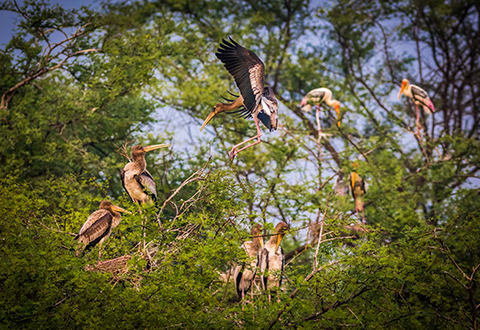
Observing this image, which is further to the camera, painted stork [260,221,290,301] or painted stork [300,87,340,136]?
painted stork [300,87,340,136]

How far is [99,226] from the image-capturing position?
562cm

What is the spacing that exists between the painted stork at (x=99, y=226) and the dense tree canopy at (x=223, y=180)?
16 centimetres

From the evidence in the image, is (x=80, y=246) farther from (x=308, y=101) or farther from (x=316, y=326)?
(x=308, y=101)

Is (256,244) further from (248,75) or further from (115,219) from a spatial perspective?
(248,75)

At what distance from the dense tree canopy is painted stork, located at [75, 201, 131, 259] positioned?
0.52ft

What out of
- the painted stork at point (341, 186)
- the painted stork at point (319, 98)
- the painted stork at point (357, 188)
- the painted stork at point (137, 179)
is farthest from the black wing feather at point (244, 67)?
the painted stork at point (319, 98)

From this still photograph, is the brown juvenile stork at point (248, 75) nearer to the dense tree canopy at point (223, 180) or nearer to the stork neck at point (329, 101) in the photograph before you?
the dense tree canopy at point (223, 180)

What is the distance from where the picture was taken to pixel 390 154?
1312cm

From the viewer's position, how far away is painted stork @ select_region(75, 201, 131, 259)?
5.38 metres

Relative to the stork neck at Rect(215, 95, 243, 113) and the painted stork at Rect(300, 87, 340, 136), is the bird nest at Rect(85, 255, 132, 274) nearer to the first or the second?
the stork neck at Rect(215, 95, 243, 113)

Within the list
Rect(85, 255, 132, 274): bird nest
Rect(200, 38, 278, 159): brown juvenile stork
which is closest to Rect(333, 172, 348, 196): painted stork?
Rect(200, 38, 278, 159): brown juvenile stork

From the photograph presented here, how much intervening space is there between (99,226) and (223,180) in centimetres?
167

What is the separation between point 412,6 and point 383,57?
1.66 meters

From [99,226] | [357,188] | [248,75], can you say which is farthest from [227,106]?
[357,188]
